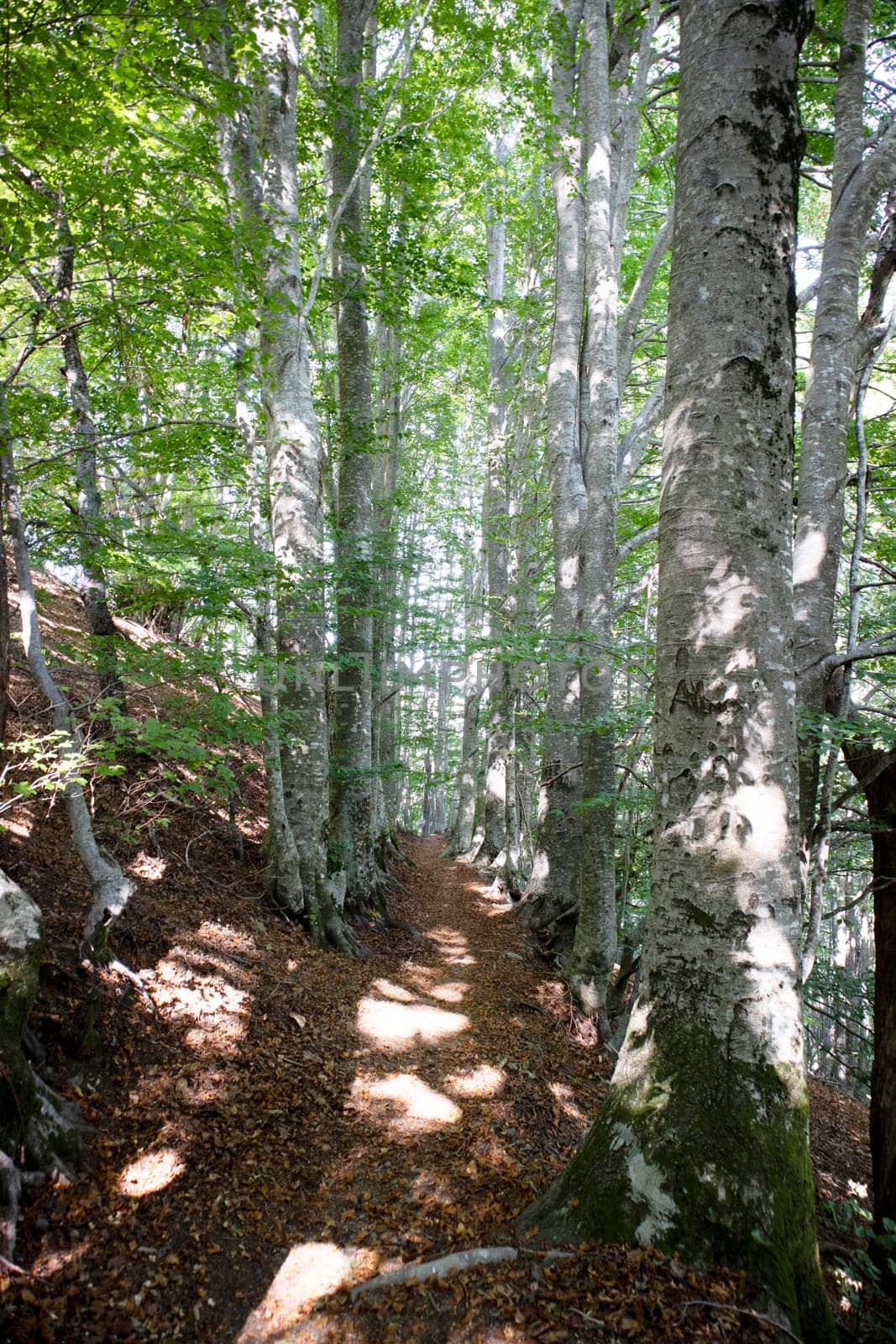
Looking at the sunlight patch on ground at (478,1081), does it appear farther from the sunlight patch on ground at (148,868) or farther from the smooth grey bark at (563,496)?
the smooth grey bark at (563,496)

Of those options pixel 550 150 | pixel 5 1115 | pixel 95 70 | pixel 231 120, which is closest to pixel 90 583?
pixel 95 70

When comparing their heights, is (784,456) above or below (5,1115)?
above

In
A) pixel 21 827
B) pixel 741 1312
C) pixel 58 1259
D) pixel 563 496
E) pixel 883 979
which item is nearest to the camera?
pixel 741 1312

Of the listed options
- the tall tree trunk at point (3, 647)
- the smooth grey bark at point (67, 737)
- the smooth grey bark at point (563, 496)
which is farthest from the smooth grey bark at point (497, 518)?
the tall tree trunk at point (3, 647)

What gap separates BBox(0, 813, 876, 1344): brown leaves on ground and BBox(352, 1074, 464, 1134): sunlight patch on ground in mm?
18

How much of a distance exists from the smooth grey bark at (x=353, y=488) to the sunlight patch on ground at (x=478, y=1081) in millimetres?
3491

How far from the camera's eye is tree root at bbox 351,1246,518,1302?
2.51 m

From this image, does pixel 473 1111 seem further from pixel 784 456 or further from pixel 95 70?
pixel 95 70

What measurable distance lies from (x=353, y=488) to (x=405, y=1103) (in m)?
6.94

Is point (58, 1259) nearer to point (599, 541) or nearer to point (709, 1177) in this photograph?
point (709, 1177)

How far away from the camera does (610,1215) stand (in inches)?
96.7

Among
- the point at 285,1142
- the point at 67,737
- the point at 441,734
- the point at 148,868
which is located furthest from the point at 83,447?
the point at 441,734

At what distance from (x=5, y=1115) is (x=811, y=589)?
17.7 feet

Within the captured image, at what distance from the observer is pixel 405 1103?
4.08 m
